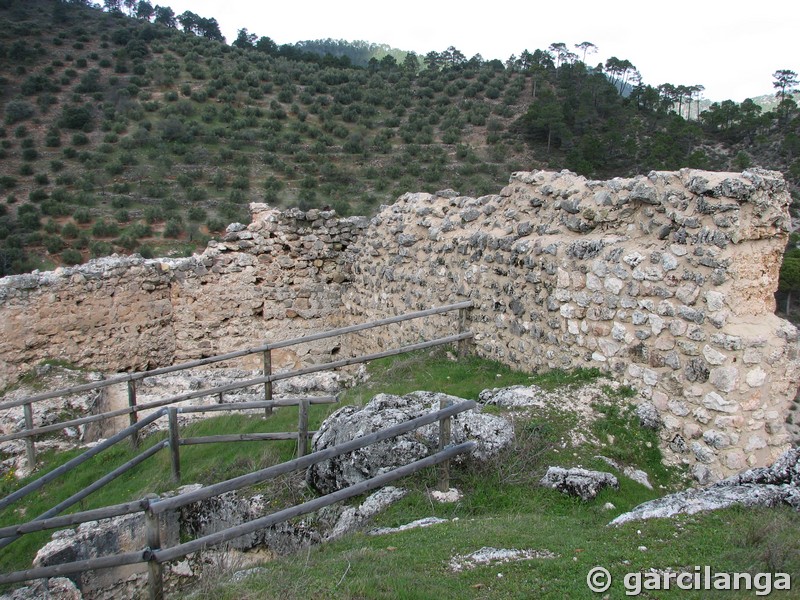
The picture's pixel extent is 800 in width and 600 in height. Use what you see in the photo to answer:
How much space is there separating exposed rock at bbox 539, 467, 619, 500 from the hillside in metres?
19.2

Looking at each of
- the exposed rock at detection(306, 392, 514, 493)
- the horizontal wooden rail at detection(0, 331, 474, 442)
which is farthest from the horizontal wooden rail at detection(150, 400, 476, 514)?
the horizontal wooden rail at detection(0, 331, 474, 442)

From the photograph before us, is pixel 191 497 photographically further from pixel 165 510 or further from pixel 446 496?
pixel 446 496

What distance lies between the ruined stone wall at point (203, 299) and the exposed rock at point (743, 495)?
8542 mm

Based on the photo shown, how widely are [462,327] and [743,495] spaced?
485 centimetres

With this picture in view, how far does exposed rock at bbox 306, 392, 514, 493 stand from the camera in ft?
17.2

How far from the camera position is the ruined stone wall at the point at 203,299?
428 inches

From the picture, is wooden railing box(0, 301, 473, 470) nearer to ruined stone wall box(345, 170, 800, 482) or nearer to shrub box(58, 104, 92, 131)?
ruined stone wall box(345, 170, 800, 482)

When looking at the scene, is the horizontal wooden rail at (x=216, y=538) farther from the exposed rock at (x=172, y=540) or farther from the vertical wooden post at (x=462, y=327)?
the vertical wooden post at (x=462, y=327)

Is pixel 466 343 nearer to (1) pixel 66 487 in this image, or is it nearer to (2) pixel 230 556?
(2) pixel 230 556

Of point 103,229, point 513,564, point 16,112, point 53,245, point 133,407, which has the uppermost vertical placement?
point 16,112

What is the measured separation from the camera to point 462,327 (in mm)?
8789

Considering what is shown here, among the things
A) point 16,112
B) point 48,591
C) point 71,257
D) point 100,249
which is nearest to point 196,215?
point 100,249

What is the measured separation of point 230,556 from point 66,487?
372 cm

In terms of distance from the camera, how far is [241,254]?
11.9m
